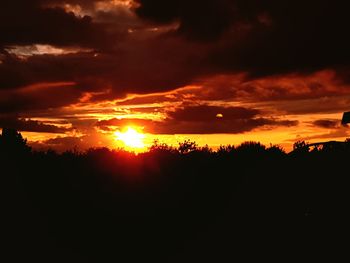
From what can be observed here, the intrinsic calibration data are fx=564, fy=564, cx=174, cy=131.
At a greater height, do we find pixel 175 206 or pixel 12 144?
pixel 12 144

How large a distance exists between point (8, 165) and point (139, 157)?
433 centimetres

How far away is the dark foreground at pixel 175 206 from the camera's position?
1664 cm

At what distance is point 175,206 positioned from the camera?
58.3 ft

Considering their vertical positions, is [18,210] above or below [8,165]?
below

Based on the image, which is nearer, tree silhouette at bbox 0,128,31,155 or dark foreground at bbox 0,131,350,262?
dark foreground at bbox 0,131,350,262

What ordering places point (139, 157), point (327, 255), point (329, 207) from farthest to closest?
point (139, 157)
point (329, 207)
point (327, 255)

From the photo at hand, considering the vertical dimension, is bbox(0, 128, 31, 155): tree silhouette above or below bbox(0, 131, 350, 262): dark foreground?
above

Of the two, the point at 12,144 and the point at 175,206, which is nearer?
the point at 175,206

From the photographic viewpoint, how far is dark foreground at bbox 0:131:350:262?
1664 centimetres

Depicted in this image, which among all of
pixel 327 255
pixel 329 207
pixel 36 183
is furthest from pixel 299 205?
pixel 36 183

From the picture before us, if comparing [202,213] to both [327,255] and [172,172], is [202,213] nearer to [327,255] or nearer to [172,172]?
[172,172]

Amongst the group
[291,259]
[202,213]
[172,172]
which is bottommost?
[291,259]

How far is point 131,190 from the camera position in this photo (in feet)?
58.0

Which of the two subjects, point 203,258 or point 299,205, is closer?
point 203,258
